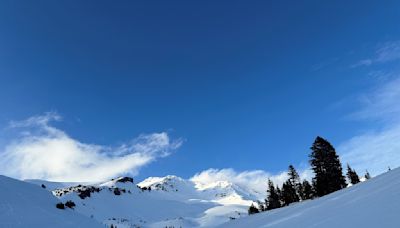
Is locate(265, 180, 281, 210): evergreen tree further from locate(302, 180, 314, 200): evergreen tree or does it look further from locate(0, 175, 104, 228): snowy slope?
locate(0, 175, 104, 228): snowy slope

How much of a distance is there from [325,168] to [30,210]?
51.1m

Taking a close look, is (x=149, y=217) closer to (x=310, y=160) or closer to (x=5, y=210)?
(x=310, y=160)

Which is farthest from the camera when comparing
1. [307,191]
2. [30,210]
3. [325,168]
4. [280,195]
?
[280,195]

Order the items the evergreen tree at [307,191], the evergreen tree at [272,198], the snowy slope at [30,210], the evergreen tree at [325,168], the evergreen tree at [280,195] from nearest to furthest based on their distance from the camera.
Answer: the snowy slope at [30,210], the evergreen tree at [325,168], the evergreen tree at [307,191], the evergreen tree at [280,195], the evergreen tree at [272,198]

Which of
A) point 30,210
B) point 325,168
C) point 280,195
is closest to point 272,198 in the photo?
point 280,195

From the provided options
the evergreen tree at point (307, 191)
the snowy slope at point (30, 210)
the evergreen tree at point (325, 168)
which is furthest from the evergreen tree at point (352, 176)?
the snowy slope at point (30, 210)

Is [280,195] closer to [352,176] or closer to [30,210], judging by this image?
[352,176]

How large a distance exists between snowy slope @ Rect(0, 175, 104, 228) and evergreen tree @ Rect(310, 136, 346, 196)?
44211 mm

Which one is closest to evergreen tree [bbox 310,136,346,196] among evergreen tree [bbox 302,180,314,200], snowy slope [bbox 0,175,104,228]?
A: evergreen tree [bbox 302,180,314,200]

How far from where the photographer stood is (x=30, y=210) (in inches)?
973

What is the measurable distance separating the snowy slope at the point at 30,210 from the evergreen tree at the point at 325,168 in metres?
44.2

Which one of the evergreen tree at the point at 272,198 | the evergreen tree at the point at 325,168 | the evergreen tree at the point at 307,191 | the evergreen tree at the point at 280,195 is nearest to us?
the evergreen tree at the point at 325,168

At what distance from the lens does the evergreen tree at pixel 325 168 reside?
5929cm

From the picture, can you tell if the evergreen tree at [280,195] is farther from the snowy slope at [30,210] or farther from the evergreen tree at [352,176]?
the snowy slope at [30,210]
